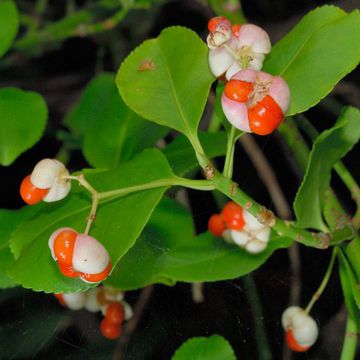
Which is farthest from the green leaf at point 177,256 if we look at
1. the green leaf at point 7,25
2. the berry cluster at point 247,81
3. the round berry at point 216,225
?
the green leaf at point 7,25

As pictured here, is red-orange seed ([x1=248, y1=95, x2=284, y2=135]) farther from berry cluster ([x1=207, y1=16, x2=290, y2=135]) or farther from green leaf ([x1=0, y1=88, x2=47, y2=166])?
green leaf ([x1=0, y1=88, x2=47, y2=166])

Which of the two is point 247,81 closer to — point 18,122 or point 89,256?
point 89,256

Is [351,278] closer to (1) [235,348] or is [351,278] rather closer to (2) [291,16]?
(1) [235,348]

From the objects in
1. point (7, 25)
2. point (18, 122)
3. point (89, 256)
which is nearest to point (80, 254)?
point (89, 256)

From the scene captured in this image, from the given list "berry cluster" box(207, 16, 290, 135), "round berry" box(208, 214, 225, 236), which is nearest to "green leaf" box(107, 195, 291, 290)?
"round berry" box(208, 214, 225, 236)

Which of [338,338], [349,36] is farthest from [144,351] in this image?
[349,36]

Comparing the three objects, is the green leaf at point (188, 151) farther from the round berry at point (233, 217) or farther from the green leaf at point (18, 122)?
the green leaf at point (18, 122)

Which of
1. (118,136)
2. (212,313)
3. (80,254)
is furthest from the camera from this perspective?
(118,136)
